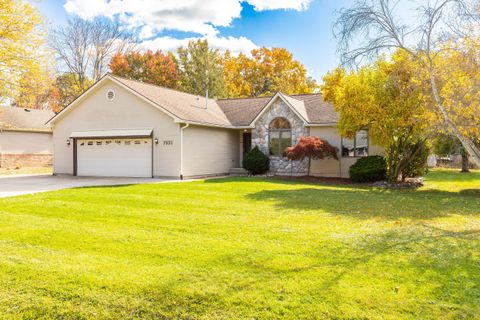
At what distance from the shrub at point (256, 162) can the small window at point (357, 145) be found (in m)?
4.26

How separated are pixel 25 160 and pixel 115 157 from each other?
14.2 meters

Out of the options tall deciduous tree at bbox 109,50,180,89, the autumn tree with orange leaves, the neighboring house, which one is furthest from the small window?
tall deciduous tree at bbox 109,50,180,89

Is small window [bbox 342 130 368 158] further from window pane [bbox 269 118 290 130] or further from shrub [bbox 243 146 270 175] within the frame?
shrub [bbox 243 146 270 175]

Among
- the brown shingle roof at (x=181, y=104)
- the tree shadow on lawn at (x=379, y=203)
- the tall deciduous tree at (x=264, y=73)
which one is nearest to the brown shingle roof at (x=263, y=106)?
the brown shingle roof at (x=181, y=104)

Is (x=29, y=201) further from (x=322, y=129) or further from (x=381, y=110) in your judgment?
(x=322, y=129)

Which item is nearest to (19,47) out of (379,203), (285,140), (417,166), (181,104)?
(181,104)

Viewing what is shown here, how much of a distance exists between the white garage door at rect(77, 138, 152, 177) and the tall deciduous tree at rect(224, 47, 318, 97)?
2374 cm

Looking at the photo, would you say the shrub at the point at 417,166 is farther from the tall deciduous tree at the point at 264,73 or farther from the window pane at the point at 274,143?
the tall deciduous tree at the point at 264,73

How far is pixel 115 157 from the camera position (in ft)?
66.6

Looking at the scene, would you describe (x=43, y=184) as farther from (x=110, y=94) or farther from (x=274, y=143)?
(x=274, y=143)

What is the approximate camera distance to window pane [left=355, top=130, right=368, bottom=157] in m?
19.5

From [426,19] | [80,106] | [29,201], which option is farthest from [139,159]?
[426,19]

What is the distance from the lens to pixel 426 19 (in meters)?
9.09

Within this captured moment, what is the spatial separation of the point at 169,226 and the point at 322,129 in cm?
1432
